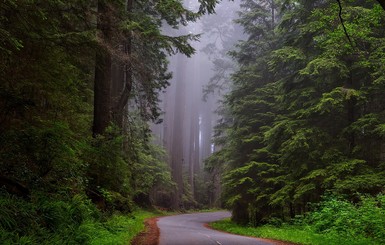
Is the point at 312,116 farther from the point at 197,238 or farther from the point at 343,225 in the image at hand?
the point at 197,238

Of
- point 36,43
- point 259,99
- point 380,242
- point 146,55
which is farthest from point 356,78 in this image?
point 36,43

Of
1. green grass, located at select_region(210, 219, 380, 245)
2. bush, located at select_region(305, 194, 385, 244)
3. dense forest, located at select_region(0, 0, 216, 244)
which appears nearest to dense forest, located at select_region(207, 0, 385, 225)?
bush, located at select_region(305, 194, 385, 244)

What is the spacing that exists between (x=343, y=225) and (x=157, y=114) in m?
9.74

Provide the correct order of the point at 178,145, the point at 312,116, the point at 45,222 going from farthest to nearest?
the point at 178,145 < the point at 312,116 < the point at 45,222

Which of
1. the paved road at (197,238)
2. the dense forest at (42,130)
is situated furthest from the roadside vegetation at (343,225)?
the dense forest at (42,130)

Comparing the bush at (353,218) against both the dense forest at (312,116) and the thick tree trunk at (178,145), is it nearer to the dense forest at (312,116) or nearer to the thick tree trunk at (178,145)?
the dense forest at (312,116)

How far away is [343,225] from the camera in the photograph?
11578 millimetres

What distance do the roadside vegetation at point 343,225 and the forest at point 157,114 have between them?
6cm

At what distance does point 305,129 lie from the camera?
15.0m

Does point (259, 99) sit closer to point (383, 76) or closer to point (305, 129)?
point (305, 129)

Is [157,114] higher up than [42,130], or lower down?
higher up

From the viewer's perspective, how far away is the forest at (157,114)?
6848mm

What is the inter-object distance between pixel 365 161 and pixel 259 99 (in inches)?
327

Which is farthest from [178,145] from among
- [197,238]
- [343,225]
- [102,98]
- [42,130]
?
[42,130]
